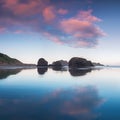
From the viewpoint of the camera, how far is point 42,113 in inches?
439

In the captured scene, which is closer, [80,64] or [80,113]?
[80,113]

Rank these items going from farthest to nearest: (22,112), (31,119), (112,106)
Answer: (112,106), (22,112), (31,119)

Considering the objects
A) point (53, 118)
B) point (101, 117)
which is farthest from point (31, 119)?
point (101, 117)

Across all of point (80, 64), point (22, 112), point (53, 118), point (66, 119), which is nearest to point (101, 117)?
point (66, 119)

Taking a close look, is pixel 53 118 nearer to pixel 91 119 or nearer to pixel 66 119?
pixel 66 119

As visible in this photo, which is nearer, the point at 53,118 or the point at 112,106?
the point at 53,118

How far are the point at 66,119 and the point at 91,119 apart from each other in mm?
1564

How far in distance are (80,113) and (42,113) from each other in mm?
2653

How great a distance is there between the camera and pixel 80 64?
522 ft

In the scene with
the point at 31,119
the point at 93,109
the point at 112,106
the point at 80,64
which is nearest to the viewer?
the point at 31,119

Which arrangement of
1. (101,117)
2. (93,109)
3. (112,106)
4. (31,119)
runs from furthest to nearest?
(112,106)
(93,109)
(101,117)
(31,119)

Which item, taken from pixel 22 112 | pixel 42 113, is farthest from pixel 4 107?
pixel 42 113

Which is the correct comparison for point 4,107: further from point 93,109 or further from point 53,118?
point 93,109

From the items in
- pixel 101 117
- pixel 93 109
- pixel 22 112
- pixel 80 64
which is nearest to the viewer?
pixel 101 117
